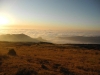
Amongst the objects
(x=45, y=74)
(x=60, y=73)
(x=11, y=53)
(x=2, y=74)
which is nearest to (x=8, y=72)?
(x=2, y=74)

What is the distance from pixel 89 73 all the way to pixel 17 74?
7213 millimetres

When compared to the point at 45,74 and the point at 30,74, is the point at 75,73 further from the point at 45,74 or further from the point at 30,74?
the point at 30,74

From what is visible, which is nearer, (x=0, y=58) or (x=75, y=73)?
(x=75, y=73)

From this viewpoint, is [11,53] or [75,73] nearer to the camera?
[75,73]

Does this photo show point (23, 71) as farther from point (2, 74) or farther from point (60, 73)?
point (60, 73)

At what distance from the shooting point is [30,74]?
14.9 meters

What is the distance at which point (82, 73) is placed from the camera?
16.6 metres

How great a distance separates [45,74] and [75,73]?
3089 mm

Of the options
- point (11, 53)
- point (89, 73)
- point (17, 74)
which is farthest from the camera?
point (11, 53)

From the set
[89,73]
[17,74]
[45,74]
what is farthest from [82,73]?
[17,74]

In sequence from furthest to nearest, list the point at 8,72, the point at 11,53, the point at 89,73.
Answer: the point at 11,53, the point at 89,73, the point at 8,72

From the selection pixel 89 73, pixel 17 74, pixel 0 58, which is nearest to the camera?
pixel 17 74

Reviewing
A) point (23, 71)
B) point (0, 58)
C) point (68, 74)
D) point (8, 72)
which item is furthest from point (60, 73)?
point (0, 58)

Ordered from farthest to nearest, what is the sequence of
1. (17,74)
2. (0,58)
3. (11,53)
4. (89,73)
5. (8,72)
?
(11,53) < (0,58) < (89,73) < (8,72) < (17,74)
